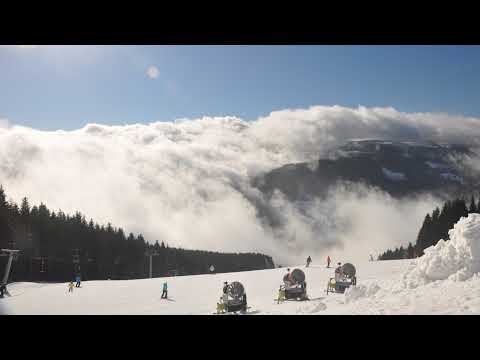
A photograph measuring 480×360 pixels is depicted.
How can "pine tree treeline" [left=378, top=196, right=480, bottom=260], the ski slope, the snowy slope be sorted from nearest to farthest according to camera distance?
1. the ski slope
2. the snowy slope
3. "pine tree treeline" [left=378, top=196, right=480, bottom=260]

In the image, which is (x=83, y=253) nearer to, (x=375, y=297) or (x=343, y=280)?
(x=343, y=280)

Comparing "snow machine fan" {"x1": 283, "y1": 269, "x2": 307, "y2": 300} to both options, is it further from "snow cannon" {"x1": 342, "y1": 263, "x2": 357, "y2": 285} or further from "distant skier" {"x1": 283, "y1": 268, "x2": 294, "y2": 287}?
"snow cannon" {"x1": 342, "y1": 263, "x2": 357, "y2": 285}

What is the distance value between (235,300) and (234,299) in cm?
5

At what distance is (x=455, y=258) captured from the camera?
36.3 ft

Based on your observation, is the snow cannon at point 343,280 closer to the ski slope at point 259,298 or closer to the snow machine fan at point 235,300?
the ski slope at point 259,298

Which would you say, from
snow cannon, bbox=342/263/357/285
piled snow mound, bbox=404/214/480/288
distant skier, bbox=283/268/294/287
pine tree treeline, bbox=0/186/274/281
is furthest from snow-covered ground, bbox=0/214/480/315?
pine tree treeline, bbox=0/186/274/281

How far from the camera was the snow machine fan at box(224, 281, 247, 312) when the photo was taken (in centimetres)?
1276

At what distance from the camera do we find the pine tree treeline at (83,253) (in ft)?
76.9

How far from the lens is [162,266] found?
37938 millimetres

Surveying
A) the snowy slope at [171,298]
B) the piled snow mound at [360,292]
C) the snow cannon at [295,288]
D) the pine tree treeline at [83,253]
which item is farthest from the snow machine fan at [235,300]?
the pine tree treeline at [83,253]

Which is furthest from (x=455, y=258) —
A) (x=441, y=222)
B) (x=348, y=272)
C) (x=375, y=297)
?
(x=441, y=222)
